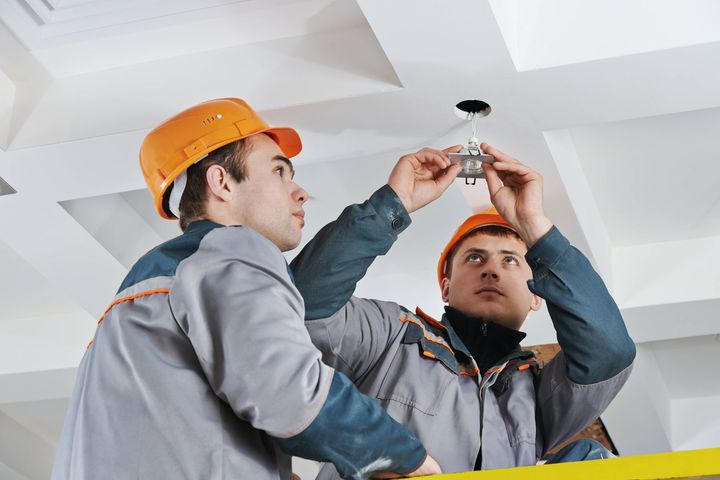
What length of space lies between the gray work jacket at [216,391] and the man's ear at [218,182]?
0.41 metres

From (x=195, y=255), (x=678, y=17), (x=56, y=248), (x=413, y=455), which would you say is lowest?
(x=413, y=455)

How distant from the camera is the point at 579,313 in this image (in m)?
2.53

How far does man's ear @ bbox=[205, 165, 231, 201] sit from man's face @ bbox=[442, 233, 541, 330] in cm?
88

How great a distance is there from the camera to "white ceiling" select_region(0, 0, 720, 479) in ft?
10.1

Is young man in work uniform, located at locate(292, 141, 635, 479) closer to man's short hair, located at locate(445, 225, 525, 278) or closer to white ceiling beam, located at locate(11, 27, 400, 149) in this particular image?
man's short hair, located at locate(445, 225, 525, 278)

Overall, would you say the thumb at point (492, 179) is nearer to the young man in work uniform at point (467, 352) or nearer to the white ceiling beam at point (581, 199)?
the young man in work uniform at point (467, 352)

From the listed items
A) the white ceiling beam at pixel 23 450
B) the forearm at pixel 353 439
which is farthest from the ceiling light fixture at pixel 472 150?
the white ceiling beam at pixel 23 450

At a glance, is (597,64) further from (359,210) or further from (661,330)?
(661,330)

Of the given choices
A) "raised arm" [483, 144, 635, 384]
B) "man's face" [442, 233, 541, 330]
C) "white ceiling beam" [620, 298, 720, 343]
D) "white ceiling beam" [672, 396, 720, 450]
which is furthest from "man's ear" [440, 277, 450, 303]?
"white ceiling beam" [672, 396, 720, 450]

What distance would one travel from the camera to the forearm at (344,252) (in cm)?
256

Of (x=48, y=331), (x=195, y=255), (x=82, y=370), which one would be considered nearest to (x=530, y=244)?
(x=195, y=255)

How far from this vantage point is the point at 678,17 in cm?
304

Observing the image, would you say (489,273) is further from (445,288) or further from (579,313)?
(579,313)

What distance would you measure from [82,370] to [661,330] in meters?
3.16
